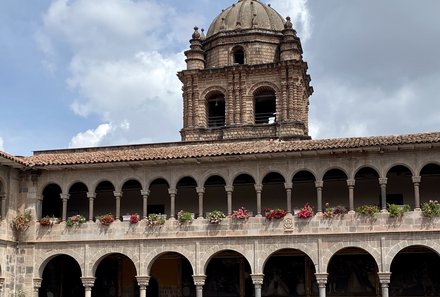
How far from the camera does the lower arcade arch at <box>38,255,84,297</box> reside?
116ft

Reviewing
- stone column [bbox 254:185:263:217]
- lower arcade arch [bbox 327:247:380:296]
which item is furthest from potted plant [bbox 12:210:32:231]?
lower arcade arch [bbox 327:247:380:296]

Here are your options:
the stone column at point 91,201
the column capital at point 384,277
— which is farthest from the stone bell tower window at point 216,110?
the column capital at point 384,277

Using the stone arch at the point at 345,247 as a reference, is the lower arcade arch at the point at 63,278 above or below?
below

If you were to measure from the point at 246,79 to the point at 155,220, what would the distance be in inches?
462

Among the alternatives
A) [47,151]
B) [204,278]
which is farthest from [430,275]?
[47,151]

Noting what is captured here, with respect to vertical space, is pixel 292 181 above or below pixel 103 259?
above

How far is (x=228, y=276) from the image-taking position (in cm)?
3428

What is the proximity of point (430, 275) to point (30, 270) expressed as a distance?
16676 millimetres

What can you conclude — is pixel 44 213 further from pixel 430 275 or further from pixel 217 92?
pixel 430 275

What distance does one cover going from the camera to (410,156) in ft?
99.1

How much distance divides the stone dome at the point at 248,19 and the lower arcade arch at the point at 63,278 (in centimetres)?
1517

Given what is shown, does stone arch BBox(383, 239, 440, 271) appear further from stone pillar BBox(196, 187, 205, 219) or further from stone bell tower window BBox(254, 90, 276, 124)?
stone bell tower window BBox(254, 90, 276, 124)

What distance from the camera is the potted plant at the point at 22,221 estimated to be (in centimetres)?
3275

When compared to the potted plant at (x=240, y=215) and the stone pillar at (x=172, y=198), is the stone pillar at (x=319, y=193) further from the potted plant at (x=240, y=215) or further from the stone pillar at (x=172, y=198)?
the stone pillar at (x=172, y=198)
